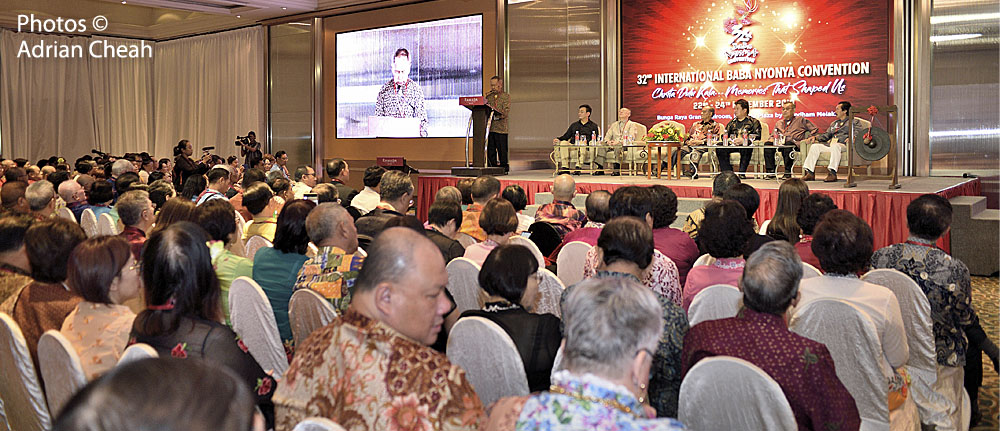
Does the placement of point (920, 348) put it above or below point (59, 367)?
below

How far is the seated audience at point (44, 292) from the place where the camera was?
107 inches

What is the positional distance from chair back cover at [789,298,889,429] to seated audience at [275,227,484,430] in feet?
4.40

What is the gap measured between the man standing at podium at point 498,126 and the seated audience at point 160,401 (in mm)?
10842

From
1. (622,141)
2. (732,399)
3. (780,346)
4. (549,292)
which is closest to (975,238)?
(622,141)

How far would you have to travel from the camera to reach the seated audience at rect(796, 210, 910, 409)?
8.89ft

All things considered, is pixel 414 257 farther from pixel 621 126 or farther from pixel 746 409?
pixel 621 126

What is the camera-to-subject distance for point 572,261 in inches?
165

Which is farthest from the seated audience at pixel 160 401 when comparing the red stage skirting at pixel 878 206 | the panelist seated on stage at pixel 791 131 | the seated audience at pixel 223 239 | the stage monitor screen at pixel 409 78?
the stage monitor screen at pixel 409 78

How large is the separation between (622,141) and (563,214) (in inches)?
235

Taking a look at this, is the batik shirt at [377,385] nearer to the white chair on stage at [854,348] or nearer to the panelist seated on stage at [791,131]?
the white chair on stage at [854,348]

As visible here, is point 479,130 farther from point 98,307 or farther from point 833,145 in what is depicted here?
point 98,307

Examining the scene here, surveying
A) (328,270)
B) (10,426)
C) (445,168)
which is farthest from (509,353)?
(445,168)

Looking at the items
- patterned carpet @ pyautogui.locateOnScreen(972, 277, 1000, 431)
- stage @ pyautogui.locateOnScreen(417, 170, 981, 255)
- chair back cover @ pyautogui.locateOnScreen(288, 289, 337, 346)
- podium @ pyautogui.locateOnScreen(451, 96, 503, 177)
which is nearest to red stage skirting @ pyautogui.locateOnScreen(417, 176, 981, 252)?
stage @ pyautogui.locateOnScreen(417, 170, 981, 255)

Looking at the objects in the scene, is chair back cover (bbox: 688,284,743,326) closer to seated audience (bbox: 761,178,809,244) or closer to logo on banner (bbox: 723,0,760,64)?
seated audience (bbox: 761,178,809,244)
